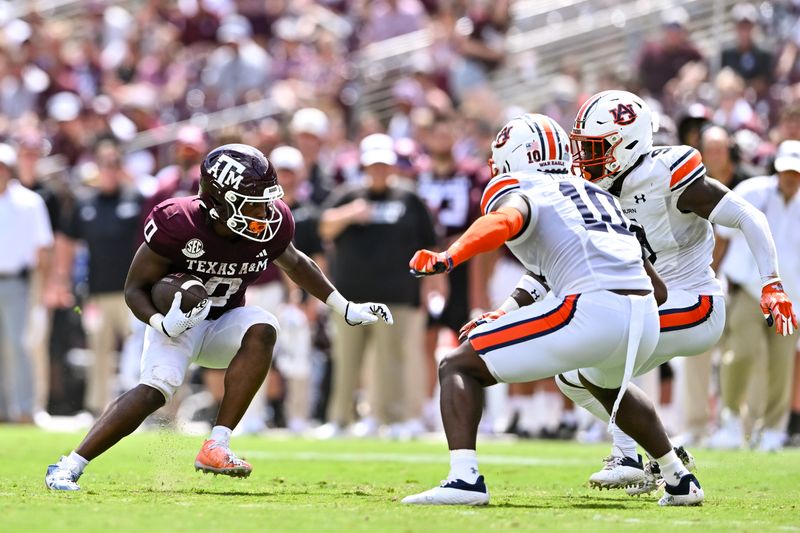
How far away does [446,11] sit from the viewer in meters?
17.1

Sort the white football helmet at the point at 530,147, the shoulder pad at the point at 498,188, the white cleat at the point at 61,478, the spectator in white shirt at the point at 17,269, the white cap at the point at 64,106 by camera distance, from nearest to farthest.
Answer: the shoulder pad at the point at 498,188
the white football helmet at the point at 530,147
the white cleat at the point at 61,478
the spectator in white shirt at the point at 17,269
the white cap at the point at 64,106

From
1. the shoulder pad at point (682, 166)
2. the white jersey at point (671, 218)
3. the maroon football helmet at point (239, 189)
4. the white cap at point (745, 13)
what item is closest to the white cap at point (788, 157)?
the white jersey at point (671, 218)

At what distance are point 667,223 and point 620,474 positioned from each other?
1.29 m

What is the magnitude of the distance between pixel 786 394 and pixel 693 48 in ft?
17.5

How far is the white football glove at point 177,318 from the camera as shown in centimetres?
659

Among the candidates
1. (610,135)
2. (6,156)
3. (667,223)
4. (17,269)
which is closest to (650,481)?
(667,223)

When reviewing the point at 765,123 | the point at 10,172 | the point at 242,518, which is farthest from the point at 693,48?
the point at 242,518

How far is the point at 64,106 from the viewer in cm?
1652

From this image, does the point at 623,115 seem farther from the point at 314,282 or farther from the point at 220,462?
the point at 220,462

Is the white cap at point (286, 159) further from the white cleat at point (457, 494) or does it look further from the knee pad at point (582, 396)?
the white cleat at point (457, 494)

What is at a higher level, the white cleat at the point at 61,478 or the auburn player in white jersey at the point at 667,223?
the auburn player in white jersey at the point at 667,223

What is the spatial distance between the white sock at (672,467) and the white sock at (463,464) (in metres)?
0.94

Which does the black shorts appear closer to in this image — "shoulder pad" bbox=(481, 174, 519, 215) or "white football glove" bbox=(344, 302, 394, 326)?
"white football glove" bbox=(344, 302, 394, 326)

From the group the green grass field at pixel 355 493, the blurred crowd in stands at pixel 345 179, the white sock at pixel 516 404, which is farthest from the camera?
the white sock at pixel 516 404
